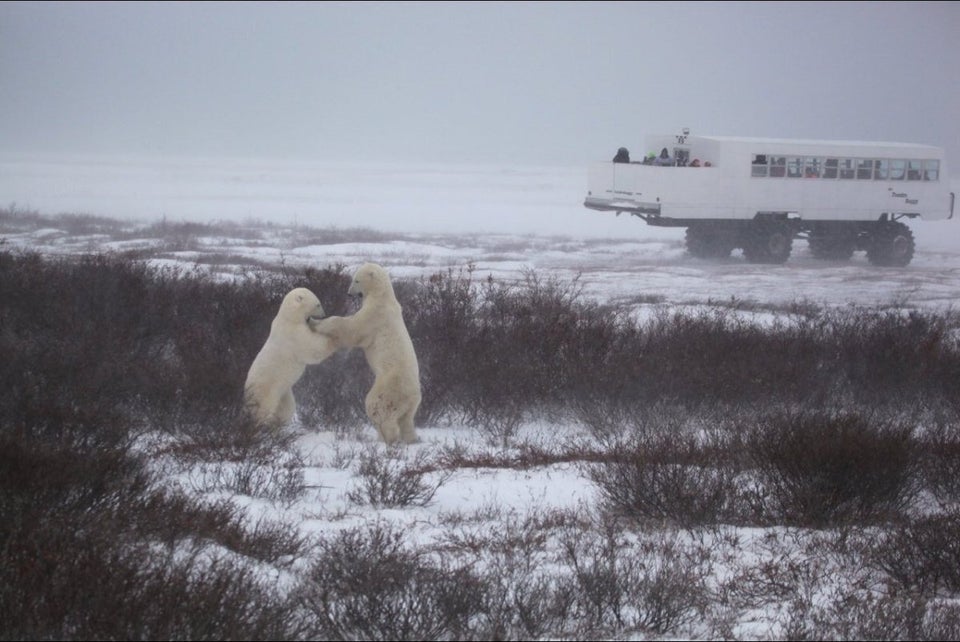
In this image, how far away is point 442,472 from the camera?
19.3 ft

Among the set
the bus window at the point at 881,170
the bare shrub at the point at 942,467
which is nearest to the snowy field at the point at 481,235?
the bus window at the point at 881,170

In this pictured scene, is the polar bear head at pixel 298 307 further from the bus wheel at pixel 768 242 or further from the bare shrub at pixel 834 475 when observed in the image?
the bus wheel at pixel 768 242

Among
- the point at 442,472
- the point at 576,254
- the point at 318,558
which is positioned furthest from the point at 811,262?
the point at 318,558

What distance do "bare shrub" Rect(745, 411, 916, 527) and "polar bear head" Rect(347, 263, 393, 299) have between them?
7.96 ft

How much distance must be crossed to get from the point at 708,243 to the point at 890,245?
4477mm

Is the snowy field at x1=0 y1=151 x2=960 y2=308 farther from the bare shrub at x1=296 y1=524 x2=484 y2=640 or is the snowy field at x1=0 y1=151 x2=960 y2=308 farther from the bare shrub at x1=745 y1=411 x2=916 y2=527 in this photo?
the bare shrub at x1=296 y1=524 x2=484 y2=640

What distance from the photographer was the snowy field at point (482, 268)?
479 cm

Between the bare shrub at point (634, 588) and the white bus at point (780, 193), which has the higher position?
the white bus at point (780, 193)

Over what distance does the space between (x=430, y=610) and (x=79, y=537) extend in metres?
A: 1.30

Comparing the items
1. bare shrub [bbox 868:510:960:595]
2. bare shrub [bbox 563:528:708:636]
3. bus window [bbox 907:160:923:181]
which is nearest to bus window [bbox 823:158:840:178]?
bus window [bbox 907:160:923:181]

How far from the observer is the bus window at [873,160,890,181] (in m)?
24.0

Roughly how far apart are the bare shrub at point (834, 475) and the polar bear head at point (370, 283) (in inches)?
95.5

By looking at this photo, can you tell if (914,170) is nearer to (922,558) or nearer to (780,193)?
(780,193)

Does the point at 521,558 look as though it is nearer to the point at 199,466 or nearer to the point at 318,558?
the point at 318,558
